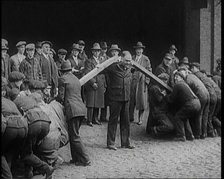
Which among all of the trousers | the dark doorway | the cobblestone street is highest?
the dark doorway

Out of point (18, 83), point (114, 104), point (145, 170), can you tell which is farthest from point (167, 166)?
point (18, 83)

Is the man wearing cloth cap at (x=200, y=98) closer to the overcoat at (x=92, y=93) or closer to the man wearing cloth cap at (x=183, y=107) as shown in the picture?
the man wearing cloth cap at (x=183, y=107)

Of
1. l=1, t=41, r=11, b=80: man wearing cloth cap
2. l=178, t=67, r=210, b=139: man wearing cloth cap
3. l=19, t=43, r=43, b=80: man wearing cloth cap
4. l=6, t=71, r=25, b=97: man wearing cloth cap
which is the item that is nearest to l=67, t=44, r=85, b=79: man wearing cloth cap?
l=19, t=43, r=43, b=80: man wearing cloth cap

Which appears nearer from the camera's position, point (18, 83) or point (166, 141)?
point (18, 83)

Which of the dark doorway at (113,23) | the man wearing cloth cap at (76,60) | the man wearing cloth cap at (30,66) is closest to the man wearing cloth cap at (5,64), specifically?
the man wearing cloth cap at (30,66)

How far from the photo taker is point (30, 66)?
35.9 ft

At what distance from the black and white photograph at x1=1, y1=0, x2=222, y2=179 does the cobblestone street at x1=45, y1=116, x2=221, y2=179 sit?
0.02m

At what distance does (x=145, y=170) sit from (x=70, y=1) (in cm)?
1149

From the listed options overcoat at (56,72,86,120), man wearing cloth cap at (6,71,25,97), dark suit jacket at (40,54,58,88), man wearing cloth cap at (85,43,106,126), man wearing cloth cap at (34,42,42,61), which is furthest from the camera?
man wearing cloth cap at (85,43,106,126)

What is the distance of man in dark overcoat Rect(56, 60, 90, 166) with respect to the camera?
8.68m

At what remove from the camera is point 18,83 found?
864 cm

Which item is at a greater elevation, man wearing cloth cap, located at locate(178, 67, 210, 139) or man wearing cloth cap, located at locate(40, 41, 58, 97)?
man wearing cloth cap, located at locate(40, 41, 58, 97)

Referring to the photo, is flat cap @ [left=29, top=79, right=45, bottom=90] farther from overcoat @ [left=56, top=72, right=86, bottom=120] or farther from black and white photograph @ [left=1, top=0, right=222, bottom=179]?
overcoat @ [left=56, top=72, right=86, bottom=120]

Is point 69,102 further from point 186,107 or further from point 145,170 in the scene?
point 186,107
